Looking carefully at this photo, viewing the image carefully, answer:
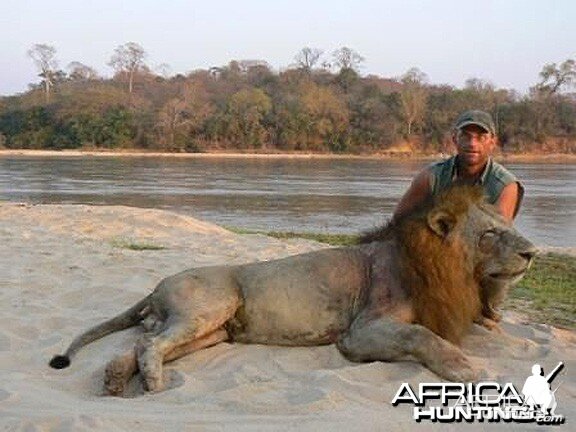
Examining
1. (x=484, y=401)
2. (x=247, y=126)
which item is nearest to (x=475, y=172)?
(x=484, y=401)

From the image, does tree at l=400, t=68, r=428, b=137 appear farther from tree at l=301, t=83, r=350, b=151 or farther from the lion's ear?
the lion's ear

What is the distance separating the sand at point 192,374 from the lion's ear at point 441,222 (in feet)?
2.51

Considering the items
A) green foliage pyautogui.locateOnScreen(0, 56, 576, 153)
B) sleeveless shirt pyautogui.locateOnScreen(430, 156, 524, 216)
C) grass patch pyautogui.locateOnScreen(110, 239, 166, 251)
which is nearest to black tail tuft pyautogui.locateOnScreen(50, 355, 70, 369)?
sleeveless shirt pyautogui.locateOnScreen(430, 156, 524, 216)

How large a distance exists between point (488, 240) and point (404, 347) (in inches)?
31.3

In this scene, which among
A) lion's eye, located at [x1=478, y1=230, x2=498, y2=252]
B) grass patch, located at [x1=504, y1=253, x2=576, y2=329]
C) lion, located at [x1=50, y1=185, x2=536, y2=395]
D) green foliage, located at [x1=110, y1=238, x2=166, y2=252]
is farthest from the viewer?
green foliage, located at [x1=110, y1=238, x2=166, y2=252]

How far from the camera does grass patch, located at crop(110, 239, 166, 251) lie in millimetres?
9531

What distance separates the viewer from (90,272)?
7199 millimetres

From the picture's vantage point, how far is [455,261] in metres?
4.57

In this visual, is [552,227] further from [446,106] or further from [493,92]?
[493,92]

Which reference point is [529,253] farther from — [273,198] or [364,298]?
[273,198]

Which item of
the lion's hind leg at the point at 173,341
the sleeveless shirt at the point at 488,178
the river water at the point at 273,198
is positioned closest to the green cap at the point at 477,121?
the sleeveless shirt at the point at 488,178

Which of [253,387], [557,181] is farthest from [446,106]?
[253,387]

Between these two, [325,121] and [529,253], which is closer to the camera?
[529,253]

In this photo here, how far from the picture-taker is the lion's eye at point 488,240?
450cm
